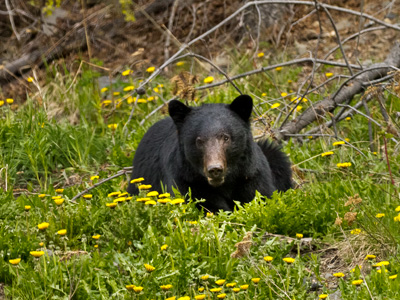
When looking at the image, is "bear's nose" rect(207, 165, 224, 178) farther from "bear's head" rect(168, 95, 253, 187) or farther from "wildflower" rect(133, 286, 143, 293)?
"wildflower" rect(133, 286, 143, 293)

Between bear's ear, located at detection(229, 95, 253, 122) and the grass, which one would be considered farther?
bear's ear, located at detection(229, 95, 253, 122)

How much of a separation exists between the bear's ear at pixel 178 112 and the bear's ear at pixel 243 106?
1.19 ft

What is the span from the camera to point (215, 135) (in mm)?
5219

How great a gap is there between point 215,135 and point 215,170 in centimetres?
35

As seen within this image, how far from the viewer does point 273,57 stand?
9242mm

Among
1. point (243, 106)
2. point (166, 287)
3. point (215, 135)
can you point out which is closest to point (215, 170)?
point (215, 135)

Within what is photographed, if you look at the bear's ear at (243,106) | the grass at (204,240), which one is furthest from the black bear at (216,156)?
the grass at (204,240)

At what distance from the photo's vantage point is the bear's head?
515 centimetres

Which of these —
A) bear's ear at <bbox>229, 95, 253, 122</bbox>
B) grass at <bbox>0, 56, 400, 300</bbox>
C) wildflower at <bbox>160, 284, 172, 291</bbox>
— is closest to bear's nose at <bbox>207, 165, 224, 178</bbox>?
grass at <bbox>0, 56, 400, 300</bbox>

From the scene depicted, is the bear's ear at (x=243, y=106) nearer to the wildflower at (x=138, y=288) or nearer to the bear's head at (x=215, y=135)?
the bear's head at (x=215, y=135)

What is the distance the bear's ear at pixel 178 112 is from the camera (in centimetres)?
541

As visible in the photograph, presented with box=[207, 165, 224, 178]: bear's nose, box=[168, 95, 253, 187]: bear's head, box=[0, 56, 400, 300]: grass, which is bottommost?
box=[0, 56, 400, 300]: grass

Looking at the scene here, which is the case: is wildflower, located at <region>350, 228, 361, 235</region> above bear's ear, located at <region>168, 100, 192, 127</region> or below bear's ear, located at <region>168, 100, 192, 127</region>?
below

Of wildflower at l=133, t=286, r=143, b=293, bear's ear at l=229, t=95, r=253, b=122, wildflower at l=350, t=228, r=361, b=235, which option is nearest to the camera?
wildflower at l=133, t=286, r=143, b=293
